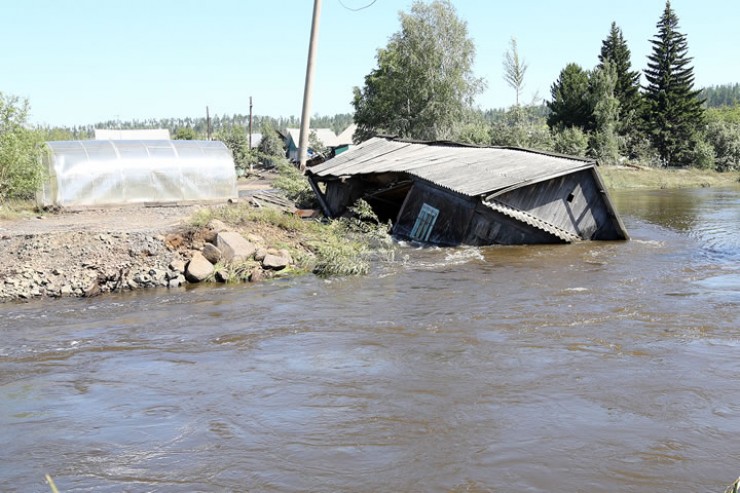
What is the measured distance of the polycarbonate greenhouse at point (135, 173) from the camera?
19.9 m

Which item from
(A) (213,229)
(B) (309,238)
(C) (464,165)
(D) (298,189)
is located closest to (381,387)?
(A) (213,229)

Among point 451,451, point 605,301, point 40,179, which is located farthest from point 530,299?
point 40,179

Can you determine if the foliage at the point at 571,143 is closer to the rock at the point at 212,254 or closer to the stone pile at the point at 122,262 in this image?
the stone pile at the point at 122,262

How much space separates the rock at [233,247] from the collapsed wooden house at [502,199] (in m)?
5.11

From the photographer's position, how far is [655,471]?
5246 millimetres

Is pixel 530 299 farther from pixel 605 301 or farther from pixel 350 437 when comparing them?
pixel 350 437

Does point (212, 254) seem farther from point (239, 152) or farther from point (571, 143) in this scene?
point (239, 152)

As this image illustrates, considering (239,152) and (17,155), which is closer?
(17,155)

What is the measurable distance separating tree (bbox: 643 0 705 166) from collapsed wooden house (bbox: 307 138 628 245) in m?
37.9

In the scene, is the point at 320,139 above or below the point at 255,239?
above

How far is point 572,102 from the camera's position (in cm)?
5138

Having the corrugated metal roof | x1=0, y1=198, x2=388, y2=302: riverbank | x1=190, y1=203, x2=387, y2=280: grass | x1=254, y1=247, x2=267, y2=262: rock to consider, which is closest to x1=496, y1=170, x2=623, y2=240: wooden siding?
the corrugated metal roof

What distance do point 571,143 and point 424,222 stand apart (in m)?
29.3

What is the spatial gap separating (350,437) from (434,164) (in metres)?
13.9
